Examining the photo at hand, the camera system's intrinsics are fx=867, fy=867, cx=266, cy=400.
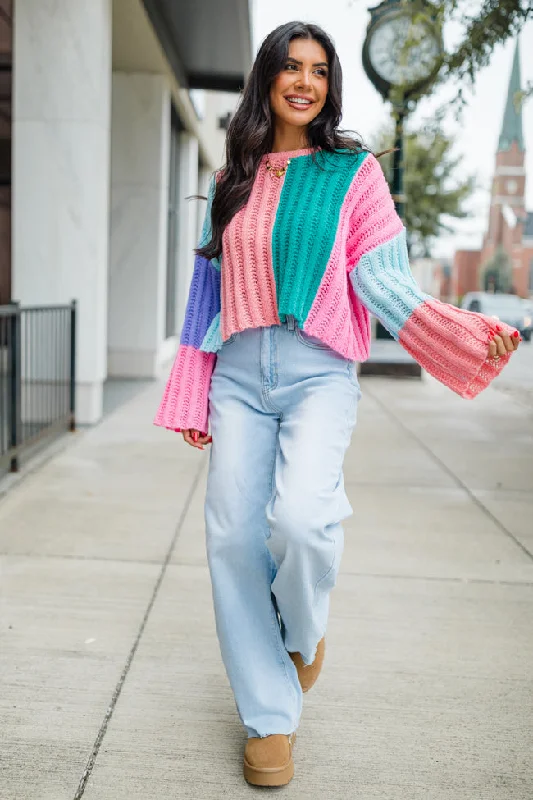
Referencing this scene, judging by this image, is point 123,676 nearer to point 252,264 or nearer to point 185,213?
point 252,264

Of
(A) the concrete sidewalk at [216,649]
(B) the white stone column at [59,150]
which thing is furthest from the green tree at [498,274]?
(A) the concrete sidewalk at [216,649]

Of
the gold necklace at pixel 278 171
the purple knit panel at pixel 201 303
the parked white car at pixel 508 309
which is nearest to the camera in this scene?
the gold necklace at pixel 278 171

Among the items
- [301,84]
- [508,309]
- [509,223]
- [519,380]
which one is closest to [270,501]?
[301,84]

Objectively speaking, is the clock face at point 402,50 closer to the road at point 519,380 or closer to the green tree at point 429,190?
the road at point 519,380

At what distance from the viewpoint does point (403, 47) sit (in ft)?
25.5

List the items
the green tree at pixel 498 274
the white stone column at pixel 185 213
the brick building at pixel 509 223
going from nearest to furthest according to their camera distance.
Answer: the white stone column at pixel 185 213, the green tree at pixel 498 274, the brick building at pixel 509 223

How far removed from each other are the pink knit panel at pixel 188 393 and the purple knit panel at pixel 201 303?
0.04 m

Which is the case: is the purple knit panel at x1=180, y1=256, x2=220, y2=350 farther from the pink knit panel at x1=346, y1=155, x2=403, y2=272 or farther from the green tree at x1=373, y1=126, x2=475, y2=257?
the green tree at x1=373, y1=126, x2=475, y2=257

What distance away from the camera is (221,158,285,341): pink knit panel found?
2.50 m

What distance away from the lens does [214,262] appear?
2689 mm

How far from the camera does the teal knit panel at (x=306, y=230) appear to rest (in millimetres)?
2471

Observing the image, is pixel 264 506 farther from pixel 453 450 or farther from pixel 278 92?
pixel 453 450

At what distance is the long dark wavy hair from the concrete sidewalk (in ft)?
Result: 5.00

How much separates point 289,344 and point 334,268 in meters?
0.25
